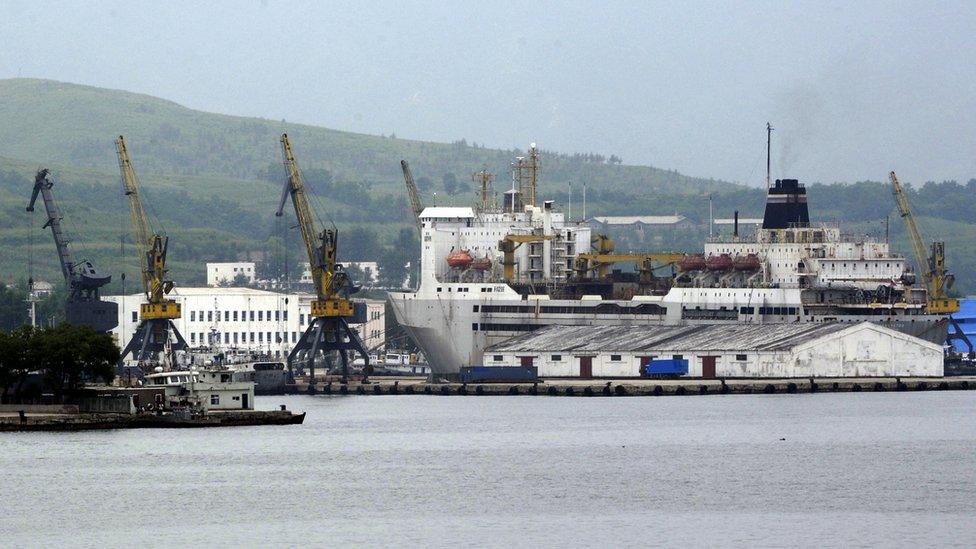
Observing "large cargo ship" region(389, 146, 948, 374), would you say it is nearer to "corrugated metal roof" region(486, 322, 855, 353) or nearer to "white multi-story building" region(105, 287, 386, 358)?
"corrugated metal roof" region(486, 322, 855, 353)

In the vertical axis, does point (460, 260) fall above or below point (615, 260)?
below

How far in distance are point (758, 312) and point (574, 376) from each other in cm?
1210

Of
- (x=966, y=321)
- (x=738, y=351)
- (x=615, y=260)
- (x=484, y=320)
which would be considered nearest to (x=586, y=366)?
(x=738, y=351)

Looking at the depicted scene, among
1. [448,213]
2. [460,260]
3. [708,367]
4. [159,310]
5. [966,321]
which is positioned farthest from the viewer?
[966,321]

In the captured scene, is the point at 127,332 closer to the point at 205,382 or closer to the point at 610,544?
the point at 205,382

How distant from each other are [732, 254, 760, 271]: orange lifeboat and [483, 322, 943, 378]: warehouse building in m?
5.97

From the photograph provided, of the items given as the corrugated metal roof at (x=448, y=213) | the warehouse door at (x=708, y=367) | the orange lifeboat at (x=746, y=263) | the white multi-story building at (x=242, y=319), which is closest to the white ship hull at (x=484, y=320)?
the orange lifeboat at (x=746, y=263)

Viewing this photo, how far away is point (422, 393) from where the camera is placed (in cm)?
11331

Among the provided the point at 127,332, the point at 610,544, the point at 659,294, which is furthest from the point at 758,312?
the point at 610,544

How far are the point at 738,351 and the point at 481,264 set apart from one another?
66.7ft

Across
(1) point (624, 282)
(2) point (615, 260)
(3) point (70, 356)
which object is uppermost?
(2) point (615, 260)

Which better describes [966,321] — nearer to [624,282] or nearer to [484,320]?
[624,282]

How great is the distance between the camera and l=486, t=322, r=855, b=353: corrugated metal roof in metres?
108

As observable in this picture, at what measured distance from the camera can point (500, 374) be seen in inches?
4434
